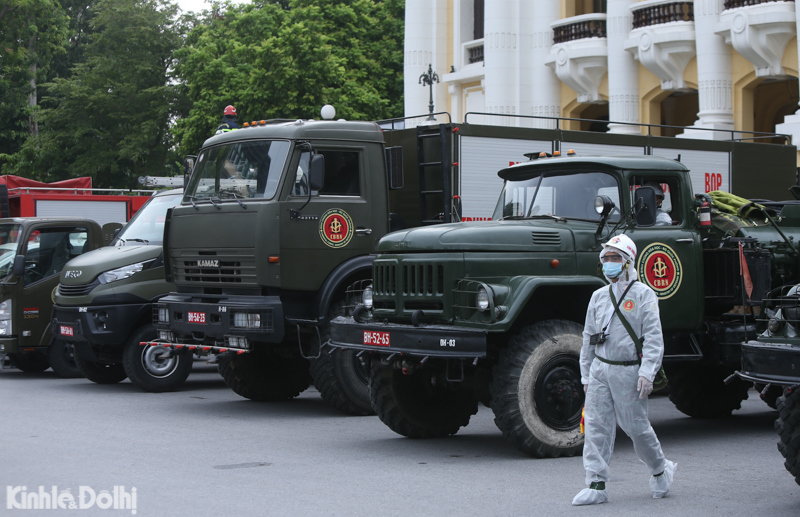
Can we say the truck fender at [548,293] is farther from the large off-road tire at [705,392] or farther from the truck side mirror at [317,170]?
the truck side mirror at [317,170]

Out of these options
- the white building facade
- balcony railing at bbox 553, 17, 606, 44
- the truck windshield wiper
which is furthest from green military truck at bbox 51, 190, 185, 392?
balcony railing at bbox 553, 17, 606, 44

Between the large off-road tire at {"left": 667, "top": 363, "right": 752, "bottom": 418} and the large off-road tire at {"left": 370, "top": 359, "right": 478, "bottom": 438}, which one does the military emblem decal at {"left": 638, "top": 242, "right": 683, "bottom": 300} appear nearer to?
the large off-road tire at {"left": 667, "top": 363, "right": 752, "bottom": 418}

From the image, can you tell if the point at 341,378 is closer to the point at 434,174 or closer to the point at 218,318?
the point at 218,318

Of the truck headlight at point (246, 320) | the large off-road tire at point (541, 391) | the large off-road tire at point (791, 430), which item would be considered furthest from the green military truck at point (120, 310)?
the large off-road tire at point (791, 430)

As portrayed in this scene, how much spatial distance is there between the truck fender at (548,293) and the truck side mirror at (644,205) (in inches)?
31.2

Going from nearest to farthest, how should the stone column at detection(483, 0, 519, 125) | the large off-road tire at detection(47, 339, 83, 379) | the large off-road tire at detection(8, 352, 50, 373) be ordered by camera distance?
the large off-road tire at detection(47, 339, 83, 379), the large off-road tire at detection(8, 352, 50, 373), the stone column at detection(483, 0, 519, 125)

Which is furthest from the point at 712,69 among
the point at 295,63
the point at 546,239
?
the point at 546,239

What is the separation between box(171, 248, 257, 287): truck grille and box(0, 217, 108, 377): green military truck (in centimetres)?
369

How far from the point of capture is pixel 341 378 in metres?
10.8

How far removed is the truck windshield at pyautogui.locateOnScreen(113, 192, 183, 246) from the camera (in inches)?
537

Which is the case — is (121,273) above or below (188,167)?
below

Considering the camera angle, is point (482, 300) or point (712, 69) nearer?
point (482, 300)

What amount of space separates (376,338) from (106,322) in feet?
16.8

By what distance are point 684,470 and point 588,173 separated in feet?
9.17
